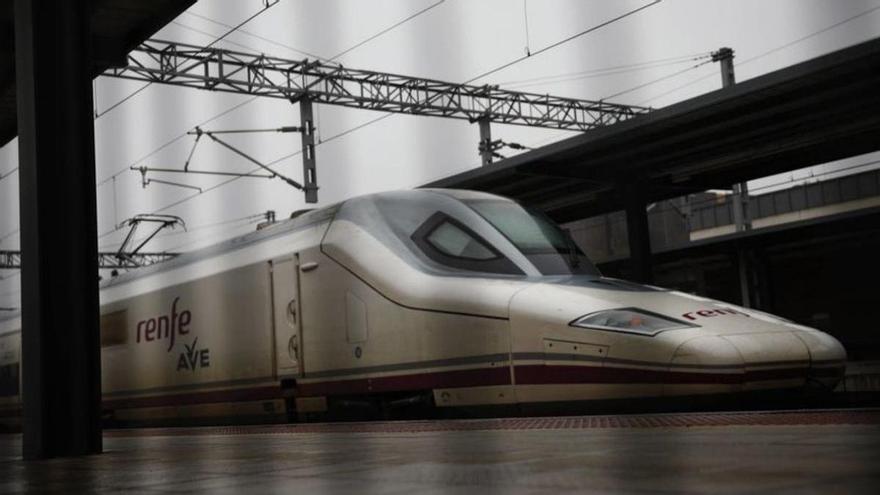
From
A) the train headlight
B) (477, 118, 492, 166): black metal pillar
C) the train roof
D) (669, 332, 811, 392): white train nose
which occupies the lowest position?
(669, 332, 811, 392): white train nose

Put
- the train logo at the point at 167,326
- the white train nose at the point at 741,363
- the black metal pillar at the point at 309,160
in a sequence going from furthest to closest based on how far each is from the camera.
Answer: the black metal pillar at the point at 309,160, the train logo at the point at 167,326, the white train nose at the point at 741,363

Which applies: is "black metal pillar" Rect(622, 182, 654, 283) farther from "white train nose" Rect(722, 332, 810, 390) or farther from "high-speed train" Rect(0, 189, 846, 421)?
"white train nose" Rect(722, 332, 810, 390)

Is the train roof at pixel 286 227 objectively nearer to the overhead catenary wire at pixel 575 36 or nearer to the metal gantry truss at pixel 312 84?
the overhead catenary wire at pixel 575 36

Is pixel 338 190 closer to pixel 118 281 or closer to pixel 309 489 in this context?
pixel 118 281

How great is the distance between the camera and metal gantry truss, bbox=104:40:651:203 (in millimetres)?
15672

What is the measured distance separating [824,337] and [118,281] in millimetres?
9688

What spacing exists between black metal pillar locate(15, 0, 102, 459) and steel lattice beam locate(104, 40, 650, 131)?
24.0 feet

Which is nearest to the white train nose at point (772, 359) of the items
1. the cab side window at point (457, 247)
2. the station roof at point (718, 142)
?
the cab side window at point (457, 247)

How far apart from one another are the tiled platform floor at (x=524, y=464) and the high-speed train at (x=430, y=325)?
63.3 inches

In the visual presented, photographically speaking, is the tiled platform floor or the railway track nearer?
the tiled platform floor

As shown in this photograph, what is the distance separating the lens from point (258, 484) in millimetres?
3598

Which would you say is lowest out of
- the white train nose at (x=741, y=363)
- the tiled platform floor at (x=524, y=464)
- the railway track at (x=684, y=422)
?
the railway track at (x=684, y=422)

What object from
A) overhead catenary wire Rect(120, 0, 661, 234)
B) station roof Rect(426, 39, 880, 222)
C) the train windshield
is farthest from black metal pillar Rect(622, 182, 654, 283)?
the train windshield

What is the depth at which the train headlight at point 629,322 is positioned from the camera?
25.8 feet
